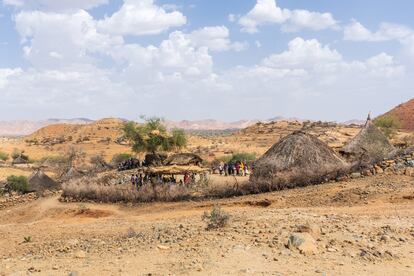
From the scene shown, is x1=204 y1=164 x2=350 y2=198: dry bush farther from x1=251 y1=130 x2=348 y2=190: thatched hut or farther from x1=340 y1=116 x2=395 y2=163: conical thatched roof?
x1=340 y1=116 x2=395 y2=163: conical thatched roof

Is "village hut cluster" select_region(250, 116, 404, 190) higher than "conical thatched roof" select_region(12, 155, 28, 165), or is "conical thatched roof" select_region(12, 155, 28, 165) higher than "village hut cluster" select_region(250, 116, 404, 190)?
"village hut cluster" select_region(250, 116, 404, 190)

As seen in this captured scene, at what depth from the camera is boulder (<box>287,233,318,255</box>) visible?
8312 millimetres

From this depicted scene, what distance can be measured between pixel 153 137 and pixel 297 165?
16.4 metres

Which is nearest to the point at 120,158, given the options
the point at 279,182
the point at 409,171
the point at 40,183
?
the point at 40,183

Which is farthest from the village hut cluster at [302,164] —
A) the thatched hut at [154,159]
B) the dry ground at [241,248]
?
the thatched hut at [154,159]

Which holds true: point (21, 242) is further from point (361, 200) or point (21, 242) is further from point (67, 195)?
point (361, 200)

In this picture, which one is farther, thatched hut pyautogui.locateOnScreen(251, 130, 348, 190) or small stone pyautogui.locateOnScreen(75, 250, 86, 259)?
thatched hut pyautogui.locateOnScreen(251, 130, 348, 190)

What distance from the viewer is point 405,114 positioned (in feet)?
271

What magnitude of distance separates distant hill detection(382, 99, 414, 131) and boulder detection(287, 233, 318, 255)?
71.2m

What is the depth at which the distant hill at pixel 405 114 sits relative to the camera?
75750 mm

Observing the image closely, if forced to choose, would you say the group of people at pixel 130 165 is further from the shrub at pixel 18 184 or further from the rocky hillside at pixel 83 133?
the rocky hillside at pixel 83 133

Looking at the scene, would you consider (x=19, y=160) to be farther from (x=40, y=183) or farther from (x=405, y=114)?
(x=405, y=114)

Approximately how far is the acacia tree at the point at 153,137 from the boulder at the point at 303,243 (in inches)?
1038

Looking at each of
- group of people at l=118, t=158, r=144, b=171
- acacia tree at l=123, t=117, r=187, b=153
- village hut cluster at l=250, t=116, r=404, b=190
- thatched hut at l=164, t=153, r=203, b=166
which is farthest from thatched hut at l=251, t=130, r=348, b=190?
acacia tree at l=123, t=117, r=187, b=153
